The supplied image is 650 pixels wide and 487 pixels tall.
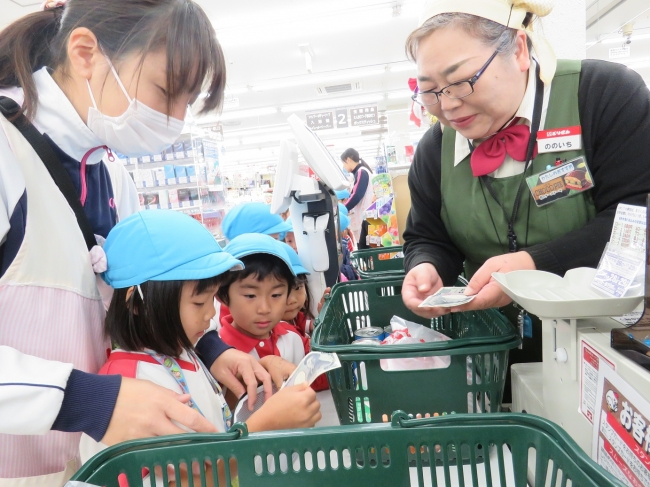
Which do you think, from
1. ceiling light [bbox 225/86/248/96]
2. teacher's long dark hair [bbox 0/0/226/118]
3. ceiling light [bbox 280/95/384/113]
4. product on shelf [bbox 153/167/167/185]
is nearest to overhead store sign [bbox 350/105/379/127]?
ceiling light [bbox 280/95/384/113]

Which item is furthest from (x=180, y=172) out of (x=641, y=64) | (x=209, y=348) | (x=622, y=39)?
(x=641, y=64)

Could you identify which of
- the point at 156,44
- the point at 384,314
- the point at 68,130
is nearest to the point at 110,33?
the point at 156,44

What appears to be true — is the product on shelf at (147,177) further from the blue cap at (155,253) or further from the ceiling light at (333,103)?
the ceiling light at (333,103)

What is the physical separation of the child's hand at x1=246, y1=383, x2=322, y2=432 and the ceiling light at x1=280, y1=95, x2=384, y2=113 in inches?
411

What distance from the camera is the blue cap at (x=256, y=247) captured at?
4.60 feet

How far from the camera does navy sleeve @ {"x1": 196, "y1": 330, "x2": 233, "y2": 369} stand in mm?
1210

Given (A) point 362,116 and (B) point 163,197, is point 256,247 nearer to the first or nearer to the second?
(B) point 163,197

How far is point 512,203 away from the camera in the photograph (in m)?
1.12

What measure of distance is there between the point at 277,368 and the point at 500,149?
A: 846 millimetres

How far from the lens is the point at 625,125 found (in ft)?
3.28

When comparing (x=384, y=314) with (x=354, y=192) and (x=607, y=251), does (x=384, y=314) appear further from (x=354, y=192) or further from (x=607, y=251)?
(x=354, y=192)

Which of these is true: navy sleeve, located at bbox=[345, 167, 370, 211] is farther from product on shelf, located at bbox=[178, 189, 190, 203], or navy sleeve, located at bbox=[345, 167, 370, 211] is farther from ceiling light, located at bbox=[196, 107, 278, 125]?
ceiling light, located at bbox=[196, 107, 278, 125]

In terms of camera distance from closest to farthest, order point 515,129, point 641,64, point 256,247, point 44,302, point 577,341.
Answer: point 577,341 < point 44,302 < point 515,129 < point 256,247 < point 641,64

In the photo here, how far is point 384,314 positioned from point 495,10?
3.10 ft
